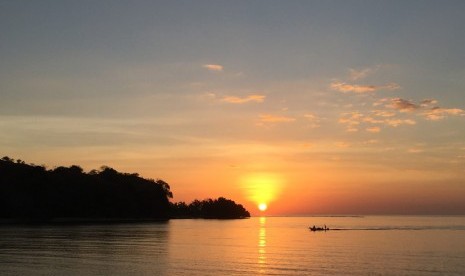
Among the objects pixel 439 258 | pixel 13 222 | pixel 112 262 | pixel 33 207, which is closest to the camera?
pixel 112 262

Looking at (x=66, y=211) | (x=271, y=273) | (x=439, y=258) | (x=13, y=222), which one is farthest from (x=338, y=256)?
(x=66, y=211)

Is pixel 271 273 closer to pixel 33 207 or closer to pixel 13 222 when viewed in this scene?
pixel 13 222

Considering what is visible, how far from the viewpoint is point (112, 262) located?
183ft

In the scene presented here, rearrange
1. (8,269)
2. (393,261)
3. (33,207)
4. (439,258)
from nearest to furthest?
(8,269) → (393,261) → (439,258) → (33,207)

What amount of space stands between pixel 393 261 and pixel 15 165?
155 meters

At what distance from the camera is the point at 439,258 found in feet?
219

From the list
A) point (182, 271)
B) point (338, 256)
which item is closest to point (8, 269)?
point (182, 271)

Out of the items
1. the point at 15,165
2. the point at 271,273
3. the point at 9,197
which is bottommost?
the point at 271,273

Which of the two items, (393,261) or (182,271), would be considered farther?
(393,261)

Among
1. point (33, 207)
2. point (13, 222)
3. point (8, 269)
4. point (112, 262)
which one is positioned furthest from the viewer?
point (33, 207)

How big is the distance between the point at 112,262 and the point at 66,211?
138819mm

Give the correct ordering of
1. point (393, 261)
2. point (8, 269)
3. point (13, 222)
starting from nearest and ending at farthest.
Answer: point (8, 269) → point (393, 261) → point (13, 222)

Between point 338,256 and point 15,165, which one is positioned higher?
point 15,165

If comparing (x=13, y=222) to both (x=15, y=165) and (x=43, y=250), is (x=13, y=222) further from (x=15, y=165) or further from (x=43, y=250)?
(x=43, y=250)
